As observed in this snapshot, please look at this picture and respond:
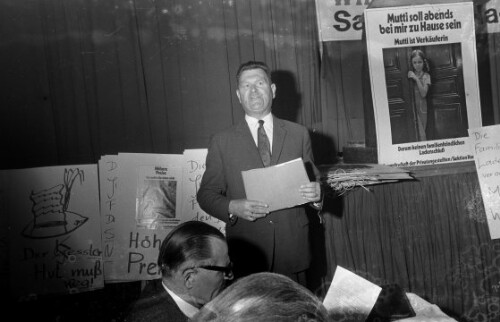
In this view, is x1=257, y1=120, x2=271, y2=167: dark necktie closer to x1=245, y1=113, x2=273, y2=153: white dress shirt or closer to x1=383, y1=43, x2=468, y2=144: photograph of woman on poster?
x1=245, y1=113, x2=273, y2=153: white dress shirt

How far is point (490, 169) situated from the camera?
2.95 m

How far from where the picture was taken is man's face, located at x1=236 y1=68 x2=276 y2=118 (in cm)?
216

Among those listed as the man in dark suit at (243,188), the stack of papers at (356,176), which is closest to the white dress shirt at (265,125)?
the man in dark suit at (243,188)

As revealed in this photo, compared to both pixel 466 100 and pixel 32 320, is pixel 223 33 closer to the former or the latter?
pixel 466 100

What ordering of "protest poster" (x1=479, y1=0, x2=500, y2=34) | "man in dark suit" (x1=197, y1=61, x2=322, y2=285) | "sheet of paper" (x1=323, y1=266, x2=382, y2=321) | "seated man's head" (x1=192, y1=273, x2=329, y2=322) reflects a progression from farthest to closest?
"protest poster" (x1=479, y1=0, x2=500, y2=34), "man in dark suit" (x1=197, y1=61, x2=322, y2=285), "sheet of paper" (x1=323, y1=266, x2=382, y2=321), "seated man's head" (x1=192, y1=273, x2=329, y2=322)

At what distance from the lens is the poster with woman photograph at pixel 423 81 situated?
109 inches

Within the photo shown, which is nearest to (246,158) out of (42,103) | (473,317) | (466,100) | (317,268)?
(317,268)

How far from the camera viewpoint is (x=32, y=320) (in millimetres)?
2729

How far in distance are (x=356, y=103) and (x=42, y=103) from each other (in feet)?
6.75

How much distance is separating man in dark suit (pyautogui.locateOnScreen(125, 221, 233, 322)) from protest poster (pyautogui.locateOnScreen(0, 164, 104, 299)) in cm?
161

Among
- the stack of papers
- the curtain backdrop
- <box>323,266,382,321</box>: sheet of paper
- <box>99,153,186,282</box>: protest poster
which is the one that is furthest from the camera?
<box>99,153,186,282</box>: protest poster

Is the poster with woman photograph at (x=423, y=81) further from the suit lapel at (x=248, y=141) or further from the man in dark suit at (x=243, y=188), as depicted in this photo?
the suit lapel at (x=248, y=141)

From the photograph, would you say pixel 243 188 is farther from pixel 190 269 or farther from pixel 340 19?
pixel 340 19

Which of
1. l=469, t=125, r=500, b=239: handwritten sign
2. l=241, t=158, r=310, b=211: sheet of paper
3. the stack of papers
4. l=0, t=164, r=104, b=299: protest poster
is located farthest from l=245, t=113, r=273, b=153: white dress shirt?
l=469, t=125, r=500, b=239: handwritten sign
